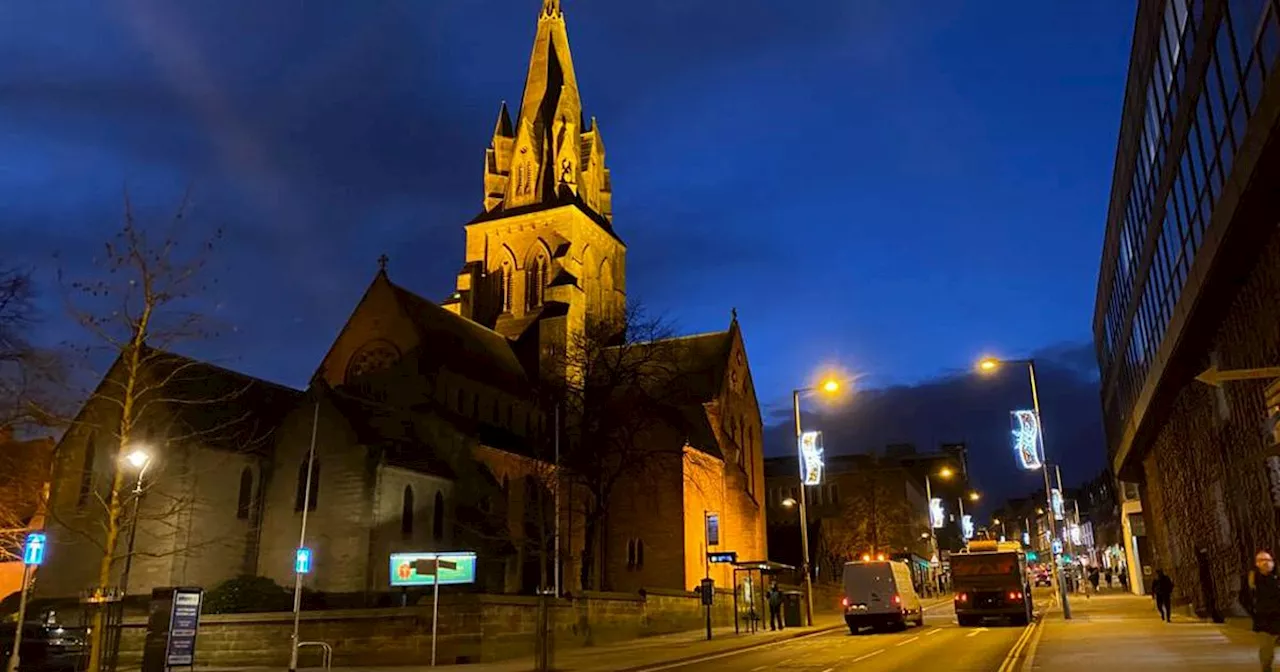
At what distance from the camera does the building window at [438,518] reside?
39.3 meters

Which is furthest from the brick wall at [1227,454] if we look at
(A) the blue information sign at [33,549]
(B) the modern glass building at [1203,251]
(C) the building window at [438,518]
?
(C) the building window at [438,518]

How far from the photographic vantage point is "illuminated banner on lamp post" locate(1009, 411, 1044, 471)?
37.5 meters

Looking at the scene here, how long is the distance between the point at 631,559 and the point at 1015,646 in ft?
97.2

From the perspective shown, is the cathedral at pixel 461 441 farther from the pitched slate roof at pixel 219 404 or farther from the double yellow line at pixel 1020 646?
the double yellow line at pixel 1020 646

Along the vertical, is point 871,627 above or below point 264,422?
below

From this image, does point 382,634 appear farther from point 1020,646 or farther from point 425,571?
point 1020,646

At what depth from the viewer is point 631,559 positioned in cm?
5097

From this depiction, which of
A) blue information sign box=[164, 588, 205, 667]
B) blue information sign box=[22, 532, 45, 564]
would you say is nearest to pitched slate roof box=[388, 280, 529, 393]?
blue information sign box=[164, 588, 205, 667]

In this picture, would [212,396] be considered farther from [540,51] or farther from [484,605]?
[540,51]

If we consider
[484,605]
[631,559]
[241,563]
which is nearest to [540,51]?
[631,559]

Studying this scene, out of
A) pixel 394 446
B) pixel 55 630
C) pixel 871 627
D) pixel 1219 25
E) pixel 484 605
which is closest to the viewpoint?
pixel 1219 25

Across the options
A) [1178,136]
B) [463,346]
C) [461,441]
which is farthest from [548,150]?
[1178,136]

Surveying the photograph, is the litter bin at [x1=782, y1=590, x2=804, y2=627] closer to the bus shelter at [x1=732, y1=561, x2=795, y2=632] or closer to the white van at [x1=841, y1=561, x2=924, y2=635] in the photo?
the bus shelter at [x1=732, y1=561, x2=795, y2=632]

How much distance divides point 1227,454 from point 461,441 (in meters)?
31.0
